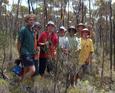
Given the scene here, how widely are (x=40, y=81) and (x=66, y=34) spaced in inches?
46.2

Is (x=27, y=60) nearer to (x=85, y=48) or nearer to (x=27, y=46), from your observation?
(x=27, y=46)

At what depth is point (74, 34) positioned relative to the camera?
780cm

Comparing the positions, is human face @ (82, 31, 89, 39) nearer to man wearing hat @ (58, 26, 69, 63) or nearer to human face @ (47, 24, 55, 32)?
man wearing hat @ (58, 26, 69, 63)

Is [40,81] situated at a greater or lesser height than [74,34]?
lesser

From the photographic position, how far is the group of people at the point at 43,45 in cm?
733

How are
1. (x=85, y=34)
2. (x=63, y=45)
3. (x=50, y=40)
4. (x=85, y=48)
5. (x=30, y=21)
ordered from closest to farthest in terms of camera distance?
1. (x=30, y=21)
2. (x=63, y=45)
3. (x=50, y=40)
4. (x=85, y=34)
5. (x=85, y=48)

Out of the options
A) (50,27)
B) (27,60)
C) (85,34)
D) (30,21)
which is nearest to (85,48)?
(85,34)

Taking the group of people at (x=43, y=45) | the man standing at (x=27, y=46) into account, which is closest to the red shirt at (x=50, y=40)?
the group of people at (x=43, y=45)

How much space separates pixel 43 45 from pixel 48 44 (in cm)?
14

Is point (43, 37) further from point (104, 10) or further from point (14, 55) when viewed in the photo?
point (104, 10)

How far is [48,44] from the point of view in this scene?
7668 millimetres

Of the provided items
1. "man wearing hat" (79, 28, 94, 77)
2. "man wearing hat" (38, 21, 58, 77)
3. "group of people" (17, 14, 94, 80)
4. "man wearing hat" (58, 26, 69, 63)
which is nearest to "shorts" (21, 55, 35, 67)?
"group of people" (17, 14, 94, 80)

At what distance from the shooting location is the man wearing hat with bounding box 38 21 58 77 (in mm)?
7660

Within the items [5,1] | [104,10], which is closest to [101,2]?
[104,10]
